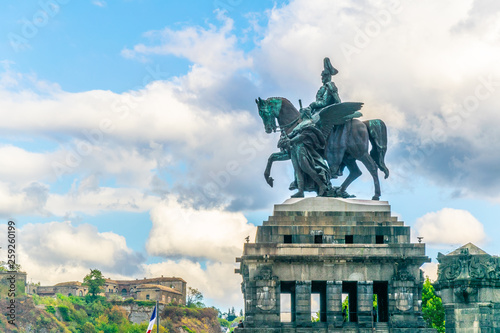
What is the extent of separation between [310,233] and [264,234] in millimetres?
2756

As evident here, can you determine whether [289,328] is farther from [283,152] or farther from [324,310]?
[283,152]

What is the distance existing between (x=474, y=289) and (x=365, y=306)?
247 inches

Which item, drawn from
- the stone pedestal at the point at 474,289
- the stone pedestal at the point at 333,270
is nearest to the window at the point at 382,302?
the stone pedestal at the point at 333,270

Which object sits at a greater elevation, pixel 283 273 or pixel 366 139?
pixel 366 139

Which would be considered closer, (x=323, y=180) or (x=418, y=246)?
(x=418, y=246)

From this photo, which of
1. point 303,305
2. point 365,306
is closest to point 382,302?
point 365,306

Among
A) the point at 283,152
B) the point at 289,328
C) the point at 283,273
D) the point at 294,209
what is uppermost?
the point at 283,152

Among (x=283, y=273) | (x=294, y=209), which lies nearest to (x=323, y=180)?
(x=294, y=209)

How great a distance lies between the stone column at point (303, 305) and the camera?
5128cm

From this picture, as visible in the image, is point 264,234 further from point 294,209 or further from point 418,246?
point 418,246

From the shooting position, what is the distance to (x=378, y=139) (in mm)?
57094

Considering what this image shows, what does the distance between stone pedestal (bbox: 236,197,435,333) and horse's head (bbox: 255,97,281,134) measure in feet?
24.2

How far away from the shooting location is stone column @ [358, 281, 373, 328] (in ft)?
168

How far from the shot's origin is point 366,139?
56.4 metres
